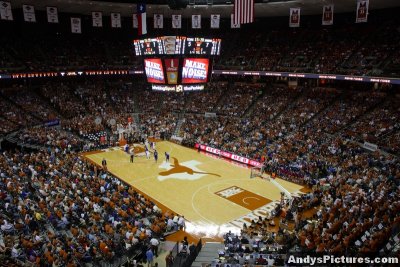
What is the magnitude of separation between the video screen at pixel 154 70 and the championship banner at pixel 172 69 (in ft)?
1.78

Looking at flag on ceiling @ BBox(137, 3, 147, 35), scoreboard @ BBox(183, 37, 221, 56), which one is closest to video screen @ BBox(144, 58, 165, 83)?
scoreboard @ BBox(183, 37, 221, 56)

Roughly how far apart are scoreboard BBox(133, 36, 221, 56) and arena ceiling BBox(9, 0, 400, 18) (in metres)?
8.09

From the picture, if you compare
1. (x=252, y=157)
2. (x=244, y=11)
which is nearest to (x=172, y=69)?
(x=244, y=11)

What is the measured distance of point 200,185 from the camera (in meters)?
24.4

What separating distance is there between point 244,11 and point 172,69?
7.56 metres

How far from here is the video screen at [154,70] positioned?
28.4 metres

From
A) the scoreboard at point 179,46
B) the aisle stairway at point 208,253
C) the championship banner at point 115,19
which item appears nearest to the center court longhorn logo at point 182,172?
the scoreboard at point 179,46

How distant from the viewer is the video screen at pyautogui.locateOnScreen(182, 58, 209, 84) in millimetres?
28156

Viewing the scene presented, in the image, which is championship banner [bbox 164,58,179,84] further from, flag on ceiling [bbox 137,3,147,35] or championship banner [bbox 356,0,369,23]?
championship banner [bbox 356,0,369,23]

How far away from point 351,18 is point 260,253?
34014 mm

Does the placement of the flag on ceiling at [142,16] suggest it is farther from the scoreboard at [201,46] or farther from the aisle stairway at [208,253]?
the aisle stairway at [208,253]

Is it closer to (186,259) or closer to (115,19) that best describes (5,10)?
(115,19)

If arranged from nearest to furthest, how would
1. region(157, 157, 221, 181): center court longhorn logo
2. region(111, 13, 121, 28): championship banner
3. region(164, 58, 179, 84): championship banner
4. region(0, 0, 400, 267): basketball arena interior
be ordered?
region(0, 0, 400, 267): basketball arena interior < region(157, 157, 221, 181): center court longhorn logo < region(164, 58, 179, 84): championship banner < region(111, 13, 121, 28): championship banner

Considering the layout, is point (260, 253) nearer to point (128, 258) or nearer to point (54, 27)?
point (128, 258)
